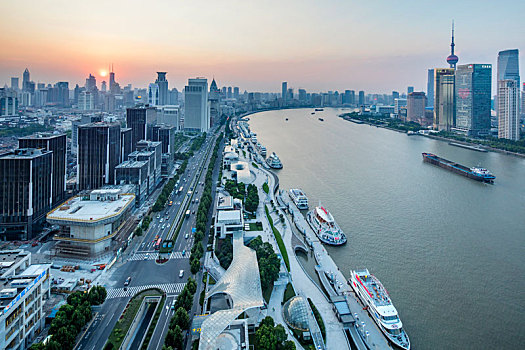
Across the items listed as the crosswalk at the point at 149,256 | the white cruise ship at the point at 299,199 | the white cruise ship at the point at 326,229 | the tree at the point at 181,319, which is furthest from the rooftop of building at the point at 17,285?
the white cruise ship at the point at 299,199

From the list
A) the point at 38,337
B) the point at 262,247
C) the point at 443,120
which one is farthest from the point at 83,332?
the point at 443,120

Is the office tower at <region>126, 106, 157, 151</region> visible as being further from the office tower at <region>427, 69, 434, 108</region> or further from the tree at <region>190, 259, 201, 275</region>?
the office tower at <region>427, 69, 434, 108</region>

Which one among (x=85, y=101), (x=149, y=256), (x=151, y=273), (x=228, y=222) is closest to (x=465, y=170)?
(x=228, y=222)

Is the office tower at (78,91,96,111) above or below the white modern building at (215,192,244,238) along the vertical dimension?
above

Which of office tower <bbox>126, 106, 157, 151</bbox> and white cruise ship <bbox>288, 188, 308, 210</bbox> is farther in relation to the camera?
office tower <bbox>126, 106, 157, 151</bbox>

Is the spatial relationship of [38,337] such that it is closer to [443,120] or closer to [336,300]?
[336,300]

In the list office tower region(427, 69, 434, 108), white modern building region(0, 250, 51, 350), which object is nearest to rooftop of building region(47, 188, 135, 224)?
white modern building region(0, 250, 51, 350)

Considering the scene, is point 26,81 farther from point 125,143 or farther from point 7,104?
point 125,143

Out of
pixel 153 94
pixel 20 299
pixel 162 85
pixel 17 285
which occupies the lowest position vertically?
pixel 20 299
